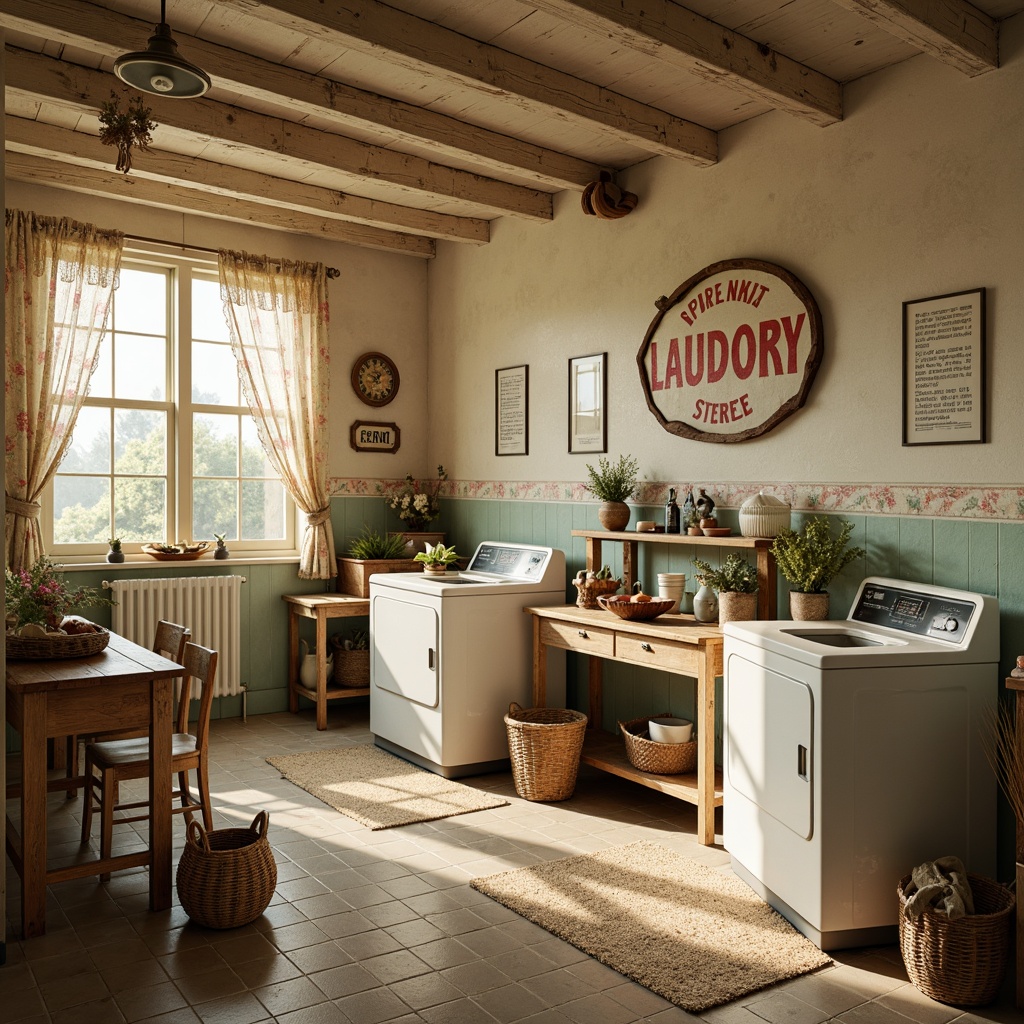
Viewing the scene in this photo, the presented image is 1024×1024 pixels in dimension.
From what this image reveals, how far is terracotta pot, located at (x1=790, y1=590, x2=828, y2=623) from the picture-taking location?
3443 mm

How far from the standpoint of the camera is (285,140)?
421 cm

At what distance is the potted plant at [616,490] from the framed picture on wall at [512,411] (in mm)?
758

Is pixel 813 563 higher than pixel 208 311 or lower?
lower

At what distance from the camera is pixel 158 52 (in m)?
2.67

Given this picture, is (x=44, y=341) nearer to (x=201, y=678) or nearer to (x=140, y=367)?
(x=140, y=367)

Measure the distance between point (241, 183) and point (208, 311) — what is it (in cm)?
93

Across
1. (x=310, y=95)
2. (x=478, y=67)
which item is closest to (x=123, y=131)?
(x=310, y=95)

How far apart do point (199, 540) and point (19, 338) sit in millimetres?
1419

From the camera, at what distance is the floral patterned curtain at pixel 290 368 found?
5340 mm

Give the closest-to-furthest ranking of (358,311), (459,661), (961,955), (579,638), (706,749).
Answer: (961,955) → (706,749) → (579,638) → (459,661) → (358,311)

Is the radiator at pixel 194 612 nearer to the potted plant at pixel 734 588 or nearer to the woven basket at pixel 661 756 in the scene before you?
the woven basket at pixel 661 756

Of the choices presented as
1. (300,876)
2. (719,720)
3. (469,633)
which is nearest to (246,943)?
(300,876)

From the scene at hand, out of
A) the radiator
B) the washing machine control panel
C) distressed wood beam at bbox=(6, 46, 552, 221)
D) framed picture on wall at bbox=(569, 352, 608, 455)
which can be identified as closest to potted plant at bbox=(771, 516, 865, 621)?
the washing machine control panel

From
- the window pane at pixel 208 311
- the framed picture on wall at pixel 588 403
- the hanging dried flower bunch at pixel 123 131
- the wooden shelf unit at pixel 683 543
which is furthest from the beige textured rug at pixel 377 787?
the hanging dried flower bunch at pixel 123 131
